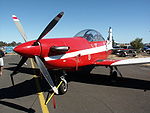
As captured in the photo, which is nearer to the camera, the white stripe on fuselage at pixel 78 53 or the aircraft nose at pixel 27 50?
the aircraft nose at pixel 27 50

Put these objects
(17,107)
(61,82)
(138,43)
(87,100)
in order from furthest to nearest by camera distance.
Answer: (138,43), (61,82), (87,100), (17,107)

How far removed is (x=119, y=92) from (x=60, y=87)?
7.19ft

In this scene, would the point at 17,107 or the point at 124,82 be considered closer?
the point at 17,107

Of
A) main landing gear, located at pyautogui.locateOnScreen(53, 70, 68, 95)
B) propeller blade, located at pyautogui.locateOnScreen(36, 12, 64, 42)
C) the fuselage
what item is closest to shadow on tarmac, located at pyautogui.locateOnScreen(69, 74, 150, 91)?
the fuselage

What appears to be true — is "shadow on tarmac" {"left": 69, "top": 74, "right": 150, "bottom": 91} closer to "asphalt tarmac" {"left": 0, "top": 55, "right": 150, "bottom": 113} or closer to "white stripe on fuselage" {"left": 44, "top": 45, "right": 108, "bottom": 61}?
"asphalt tarmac" {"left": 0, "top": 55, "right": 150, "bottom": 113}

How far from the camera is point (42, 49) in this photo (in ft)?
13.4

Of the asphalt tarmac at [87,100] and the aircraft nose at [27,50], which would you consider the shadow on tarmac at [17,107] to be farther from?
the aircraft nose at [27,50]

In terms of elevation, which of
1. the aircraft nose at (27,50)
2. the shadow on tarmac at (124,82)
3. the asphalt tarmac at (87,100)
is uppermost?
the aircraft nose at (27,50)

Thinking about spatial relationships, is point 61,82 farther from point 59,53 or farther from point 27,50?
point 27,50

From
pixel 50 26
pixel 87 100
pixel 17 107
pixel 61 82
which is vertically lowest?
pixel 87 100

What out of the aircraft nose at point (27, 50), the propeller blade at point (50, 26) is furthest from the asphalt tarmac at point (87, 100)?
the propeller blade at point (50, 26)

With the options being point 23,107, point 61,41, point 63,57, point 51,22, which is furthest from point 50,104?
point 51,22

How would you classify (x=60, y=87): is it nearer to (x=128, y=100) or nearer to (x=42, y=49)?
(x=42, y=49)

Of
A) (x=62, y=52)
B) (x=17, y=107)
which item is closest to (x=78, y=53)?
(x=62, y=52)
